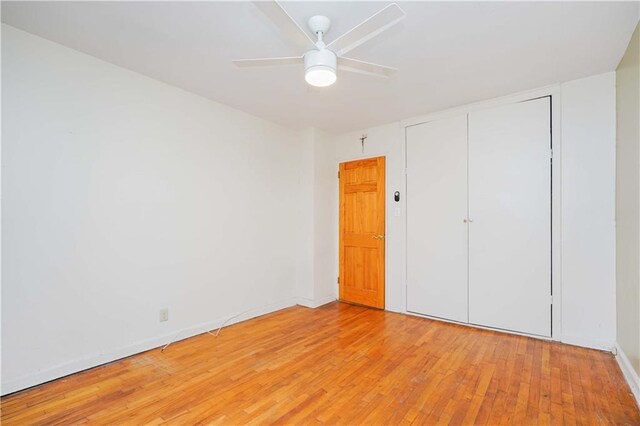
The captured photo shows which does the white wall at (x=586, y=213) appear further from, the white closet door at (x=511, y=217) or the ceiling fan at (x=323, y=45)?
the ceiling fan at (x=323, y=45)

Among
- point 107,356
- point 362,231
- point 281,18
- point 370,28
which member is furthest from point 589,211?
point 107,356

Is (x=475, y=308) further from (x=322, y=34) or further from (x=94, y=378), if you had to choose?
(x=94, y=378)

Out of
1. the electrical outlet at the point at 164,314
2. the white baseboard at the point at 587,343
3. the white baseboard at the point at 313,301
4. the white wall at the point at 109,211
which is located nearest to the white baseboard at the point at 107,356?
the white wall at the point at 109,211

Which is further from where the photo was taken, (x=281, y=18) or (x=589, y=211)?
(x=589, y=211)

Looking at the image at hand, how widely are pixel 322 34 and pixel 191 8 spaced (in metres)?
0.83

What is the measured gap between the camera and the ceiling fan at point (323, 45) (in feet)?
5.08

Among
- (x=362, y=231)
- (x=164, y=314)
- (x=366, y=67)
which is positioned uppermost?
(x=366, y=67)

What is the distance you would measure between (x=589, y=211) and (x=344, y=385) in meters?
2.67

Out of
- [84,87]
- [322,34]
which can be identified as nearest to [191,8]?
[322,34]

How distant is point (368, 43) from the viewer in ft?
7.24

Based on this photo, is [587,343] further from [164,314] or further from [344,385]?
[164,314]

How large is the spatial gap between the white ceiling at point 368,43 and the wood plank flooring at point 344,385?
8.21 feet

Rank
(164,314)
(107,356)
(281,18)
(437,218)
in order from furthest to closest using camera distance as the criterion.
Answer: (437,218) < (164,314) < (107,356) < (281,18)

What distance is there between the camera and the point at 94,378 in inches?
89.6
